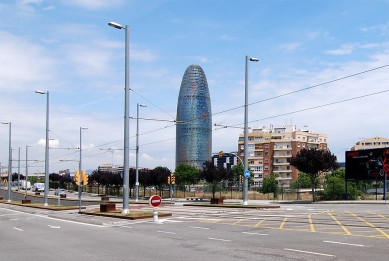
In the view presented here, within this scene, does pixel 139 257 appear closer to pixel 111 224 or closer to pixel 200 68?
pixel 111 224

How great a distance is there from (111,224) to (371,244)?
13984mm

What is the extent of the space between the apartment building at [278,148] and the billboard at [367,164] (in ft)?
256

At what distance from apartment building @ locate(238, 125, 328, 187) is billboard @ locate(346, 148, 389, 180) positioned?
78.1 metres

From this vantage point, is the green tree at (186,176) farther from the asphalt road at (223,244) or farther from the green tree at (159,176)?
the asphalt road at (223,244)

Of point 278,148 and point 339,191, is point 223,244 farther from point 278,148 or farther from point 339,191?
point 278,148

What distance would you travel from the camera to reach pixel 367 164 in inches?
1940

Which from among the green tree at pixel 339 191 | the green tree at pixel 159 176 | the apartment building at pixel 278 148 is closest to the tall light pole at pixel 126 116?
the green tree at pixel 339 191

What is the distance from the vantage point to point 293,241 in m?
14.2

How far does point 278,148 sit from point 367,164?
282ft

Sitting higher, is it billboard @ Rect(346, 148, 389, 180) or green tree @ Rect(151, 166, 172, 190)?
billboard @ Rect(346, 148, 389, 180)

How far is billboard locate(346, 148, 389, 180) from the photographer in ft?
155

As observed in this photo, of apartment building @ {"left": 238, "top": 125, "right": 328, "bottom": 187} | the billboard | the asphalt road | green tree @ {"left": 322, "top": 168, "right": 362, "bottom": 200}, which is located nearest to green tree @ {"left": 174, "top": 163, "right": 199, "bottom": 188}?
apartment building @ {"left": 238, "top": 125, "right": 328, "bottom": 187}

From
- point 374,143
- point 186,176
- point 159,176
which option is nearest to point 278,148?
point 186,176

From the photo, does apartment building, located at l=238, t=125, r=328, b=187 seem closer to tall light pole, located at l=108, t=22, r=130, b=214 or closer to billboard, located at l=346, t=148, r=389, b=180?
billboard, located at l=346, t=148, r=389, b=180
